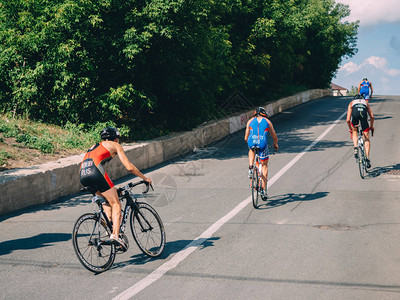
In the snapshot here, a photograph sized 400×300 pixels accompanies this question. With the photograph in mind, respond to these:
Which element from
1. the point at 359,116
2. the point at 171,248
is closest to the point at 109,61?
the point at 359,116

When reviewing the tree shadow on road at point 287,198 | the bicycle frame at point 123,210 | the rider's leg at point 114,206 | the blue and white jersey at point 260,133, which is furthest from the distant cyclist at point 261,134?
the rider's leg at point 114,206

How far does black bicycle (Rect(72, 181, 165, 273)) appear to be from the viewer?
19.7 ft

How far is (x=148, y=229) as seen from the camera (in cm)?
660

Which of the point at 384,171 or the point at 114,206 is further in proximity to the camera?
the point at 384,171

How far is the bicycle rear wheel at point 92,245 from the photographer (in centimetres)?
597

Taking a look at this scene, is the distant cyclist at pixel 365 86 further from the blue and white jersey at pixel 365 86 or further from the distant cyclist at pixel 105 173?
the distant cyclist at pixel 105 173

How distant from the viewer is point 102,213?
20.3 ft

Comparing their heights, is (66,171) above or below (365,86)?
below

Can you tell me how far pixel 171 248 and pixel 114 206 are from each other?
1247 mm

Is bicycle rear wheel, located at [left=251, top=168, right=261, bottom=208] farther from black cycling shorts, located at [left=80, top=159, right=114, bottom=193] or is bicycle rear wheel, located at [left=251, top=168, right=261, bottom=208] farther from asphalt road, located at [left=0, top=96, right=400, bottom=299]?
black cycling shorts, located at [left=80, top=159, right=114, bottom=193]

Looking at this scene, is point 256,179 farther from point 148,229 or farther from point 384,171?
point 384,171

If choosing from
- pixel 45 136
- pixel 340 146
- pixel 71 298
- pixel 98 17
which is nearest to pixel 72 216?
pixel 71 298

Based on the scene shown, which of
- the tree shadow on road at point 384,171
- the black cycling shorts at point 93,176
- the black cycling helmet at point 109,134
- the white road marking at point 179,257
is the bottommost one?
the tree shadow on road at point 384,171

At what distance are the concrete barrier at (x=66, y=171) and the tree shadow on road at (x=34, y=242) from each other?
198 cm
